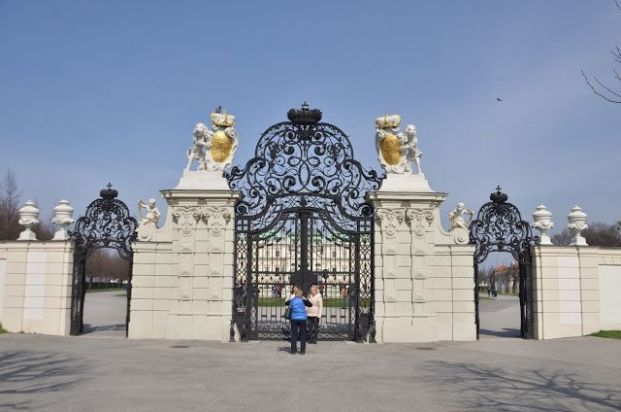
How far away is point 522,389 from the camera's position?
29.5ft

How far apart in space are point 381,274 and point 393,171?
115 inches

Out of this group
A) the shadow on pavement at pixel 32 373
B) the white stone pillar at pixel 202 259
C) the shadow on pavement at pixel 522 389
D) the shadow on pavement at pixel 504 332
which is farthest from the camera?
the shadow on pavement at pixel 504 332

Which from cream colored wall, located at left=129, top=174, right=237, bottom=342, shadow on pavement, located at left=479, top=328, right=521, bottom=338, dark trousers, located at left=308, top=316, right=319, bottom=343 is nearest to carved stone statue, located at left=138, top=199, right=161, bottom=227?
cream colored wall, located at left=129, top=174, right=237, bottom=342

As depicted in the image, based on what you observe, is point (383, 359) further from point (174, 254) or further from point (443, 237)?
point (174, 254)

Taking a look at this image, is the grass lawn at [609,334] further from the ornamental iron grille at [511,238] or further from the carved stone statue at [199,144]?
the carved stone statue at [199,144]

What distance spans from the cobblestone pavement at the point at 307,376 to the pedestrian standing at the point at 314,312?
74 centimetres

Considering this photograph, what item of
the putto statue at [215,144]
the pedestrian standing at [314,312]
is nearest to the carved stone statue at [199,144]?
the putto statue at [215,144]

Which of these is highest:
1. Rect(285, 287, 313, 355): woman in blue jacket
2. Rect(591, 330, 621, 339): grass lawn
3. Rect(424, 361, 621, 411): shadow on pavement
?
Rect(285, 287, 313, 355): woman in blue jacket

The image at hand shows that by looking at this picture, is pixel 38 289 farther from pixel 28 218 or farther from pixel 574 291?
pixel 574 291

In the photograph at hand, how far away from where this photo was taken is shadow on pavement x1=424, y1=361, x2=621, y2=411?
7.84 meters

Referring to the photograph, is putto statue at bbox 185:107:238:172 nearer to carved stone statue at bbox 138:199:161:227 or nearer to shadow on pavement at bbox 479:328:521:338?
carved stone statue at bbox 138:199:161:227

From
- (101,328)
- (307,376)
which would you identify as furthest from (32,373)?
(101,328)

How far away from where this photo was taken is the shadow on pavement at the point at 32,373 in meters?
8.40

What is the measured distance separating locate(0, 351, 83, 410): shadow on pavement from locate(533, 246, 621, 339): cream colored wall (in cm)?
1228
